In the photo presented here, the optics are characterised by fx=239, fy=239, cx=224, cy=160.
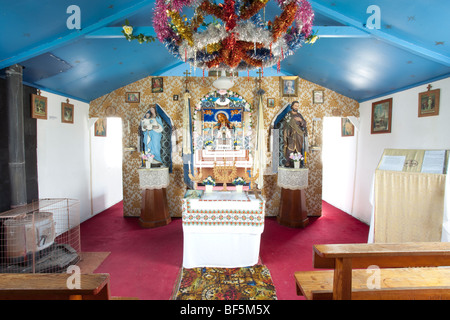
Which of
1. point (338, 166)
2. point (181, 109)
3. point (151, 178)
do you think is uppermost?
point (181, 109)

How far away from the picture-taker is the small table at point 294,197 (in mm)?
5176

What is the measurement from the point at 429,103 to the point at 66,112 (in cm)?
662

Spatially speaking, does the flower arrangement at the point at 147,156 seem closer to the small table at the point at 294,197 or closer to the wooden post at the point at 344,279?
the small table at the point at 294,197

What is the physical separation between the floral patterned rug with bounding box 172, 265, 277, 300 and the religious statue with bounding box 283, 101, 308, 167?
107 inches

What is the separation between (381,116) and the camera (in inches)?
195

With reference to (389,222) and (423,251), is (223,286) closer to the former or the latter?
(423,251)

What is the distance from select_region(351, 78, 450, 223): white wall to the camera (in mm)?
3566

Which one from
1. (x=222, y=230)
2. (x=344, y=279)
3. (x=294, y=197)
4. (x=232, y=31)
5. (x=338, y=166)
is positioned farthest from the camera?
(x=338, y=166)

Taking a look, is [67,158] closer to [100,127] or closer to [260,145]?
[100,127]

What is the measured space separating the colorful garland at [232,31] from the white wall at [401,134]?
2.90m

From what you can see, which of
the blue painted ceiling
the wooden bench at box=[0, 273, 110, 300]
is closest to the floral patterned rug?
the wooden bench at box=[0, 273, 110, 300]

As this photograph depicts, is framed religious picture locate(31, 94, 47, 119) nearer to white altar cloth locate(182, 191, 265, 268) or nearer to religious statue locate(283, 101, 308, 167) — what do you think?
white altar cloth locate(182, 191, 265, 268)

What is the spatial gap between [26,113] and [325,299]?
489 cm

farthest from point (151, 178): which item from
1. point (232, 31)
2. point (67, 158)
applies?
point (232, 31)
